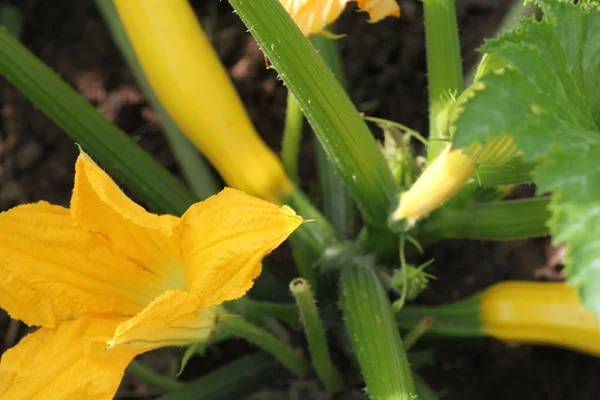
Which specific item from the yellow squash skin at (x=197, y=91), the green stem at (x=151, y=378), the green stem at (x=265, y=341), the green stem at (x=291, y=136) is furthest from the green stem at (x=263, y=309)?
the green stem at (x=151, y=378)

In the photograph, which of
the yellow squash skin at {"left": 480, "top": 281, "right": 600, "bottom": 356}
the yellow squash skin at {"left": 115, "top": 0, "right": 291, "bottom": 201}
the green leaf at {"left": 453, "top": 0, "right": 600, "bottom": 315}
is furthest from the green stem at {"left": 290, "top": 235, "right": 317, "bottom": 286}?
the green leaf at {"left": 453, "top": 0, "right": 600, "bottom": 315}

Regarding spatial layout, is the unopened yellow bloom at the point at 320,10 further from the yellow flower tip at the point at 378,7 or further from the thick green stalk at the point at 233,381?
the thick green stalk at the point at 233,381

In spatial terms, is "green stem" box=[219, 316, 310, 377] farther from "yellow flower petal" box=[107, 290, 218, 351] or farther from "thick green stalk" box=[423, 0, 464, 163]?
"thick green stalk" box=[423, 0, 464, 163]

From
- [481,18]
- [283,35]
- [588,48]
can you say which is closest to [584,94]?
[588,48]

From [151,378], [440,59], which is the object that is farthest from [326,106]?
[151,378]

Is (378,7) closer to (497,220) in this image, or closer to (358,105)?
(497,220)

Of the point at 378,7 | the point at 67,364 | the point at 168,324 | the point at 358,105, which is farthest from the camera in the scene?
the point at 358,105
